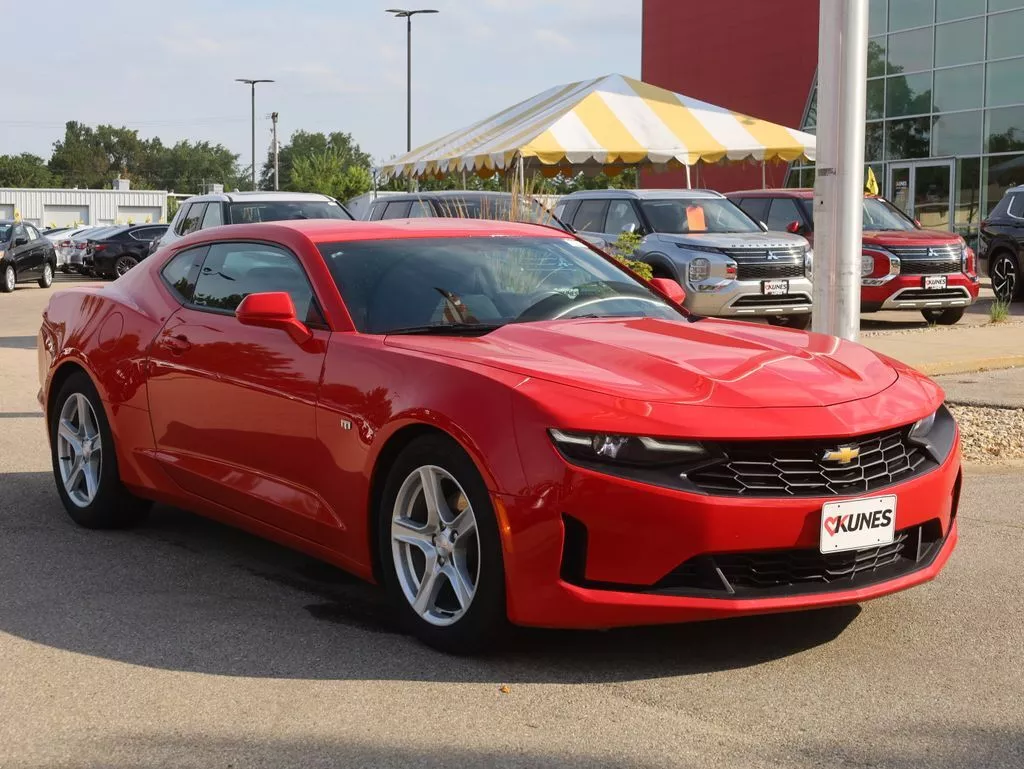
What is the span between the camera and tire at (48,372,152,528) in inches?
248

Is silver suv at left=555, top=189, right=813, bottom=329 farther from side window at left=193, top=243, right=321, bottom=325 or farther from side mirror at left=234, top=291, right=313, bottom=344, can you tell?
side mirror at left=234, top=291, right=313, bottom=344

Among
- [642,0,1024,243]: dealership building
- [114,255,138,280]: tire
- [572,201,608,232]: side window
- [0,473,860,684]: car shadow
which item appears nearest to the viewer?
[0,473,860,684]: car shadow

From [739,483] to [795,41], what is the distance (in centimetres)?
3608

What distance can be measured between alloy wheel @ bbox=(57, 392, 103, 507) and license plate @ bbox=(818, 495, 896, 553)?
3517 mm

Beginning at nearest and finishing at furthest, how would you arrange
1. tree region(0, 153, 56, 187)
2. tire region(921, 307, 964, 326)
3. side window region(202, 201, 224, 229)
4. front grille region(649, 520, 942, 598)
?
front grille region(649, 520, 942, 598), side window region(202, 201, 224, 229), tire region(921, 307, 964, 326), tree region(0, 153, 56, 187)

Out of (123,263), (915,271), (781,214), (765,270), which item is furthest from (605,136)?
(123,263)

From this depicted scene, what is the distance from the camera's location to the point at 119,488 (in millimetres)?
6301

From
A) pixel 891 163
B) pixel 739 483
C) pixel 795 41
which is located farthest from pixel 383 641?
pixel 795 41

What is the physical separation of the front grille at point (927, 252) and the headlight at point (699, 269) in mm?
2802

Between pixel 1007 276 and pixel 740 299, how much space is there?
6.35m

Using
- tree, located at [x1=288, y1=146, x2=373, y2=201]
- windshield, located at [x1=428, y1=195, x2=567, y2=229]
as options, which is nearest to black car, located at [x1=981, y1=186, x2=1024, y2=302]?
windshield, located at [x1=428, y1=195, x2=567, y2=229]

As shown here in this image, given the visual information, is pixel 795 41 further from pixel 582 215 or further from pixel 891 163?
pixel 582 215

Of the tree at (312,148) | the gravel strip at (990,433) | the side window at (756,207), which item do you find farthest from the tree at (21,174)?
the gravel strip at (990,433)

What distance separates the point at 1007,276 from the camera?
2038 centimetres
